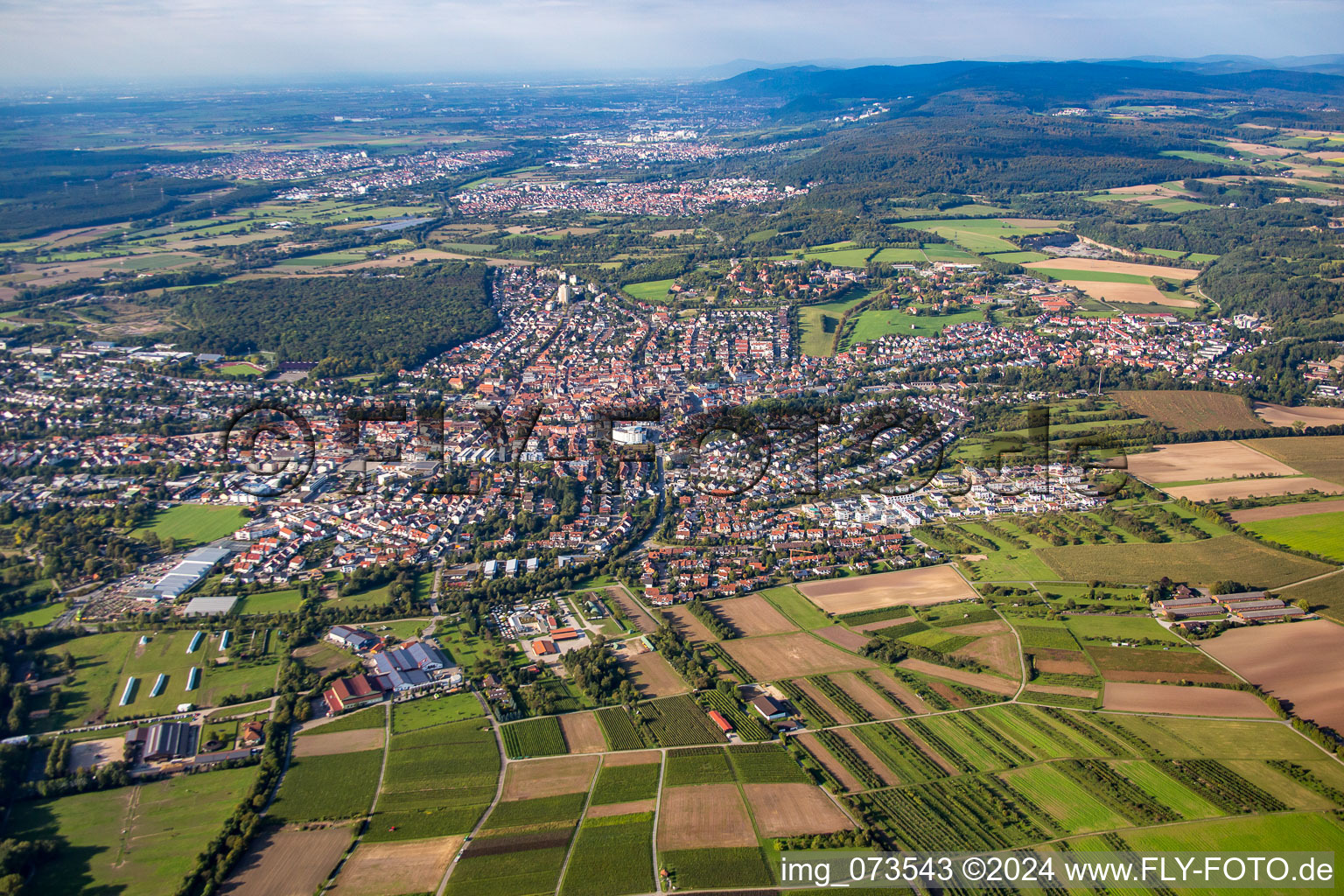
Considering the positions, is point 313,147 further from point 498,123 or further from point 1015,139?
point 1015,139

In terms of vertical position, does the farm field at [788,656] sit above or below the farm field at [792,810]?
above

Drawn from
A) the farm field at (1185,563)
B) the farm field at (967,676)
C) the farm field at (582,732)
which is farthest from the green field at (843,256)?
the farm field at (582,732)

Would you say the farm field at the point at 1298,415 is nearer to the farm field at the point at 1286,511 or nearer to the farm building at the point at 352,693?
the farm field at the point at 1286,511

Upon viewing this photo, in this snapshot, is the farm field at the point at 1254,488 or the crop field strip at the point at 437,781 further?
the farm field at the point at 1254,488

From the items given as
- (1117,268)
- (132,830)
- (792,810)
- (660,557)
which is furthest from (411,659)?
(1117,268)

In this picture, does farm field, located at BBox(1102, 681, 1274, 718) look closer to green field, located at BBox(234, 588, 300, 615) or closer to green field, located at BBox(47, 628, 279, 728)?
green field, located at BBox(47, 628, 279, 728)
